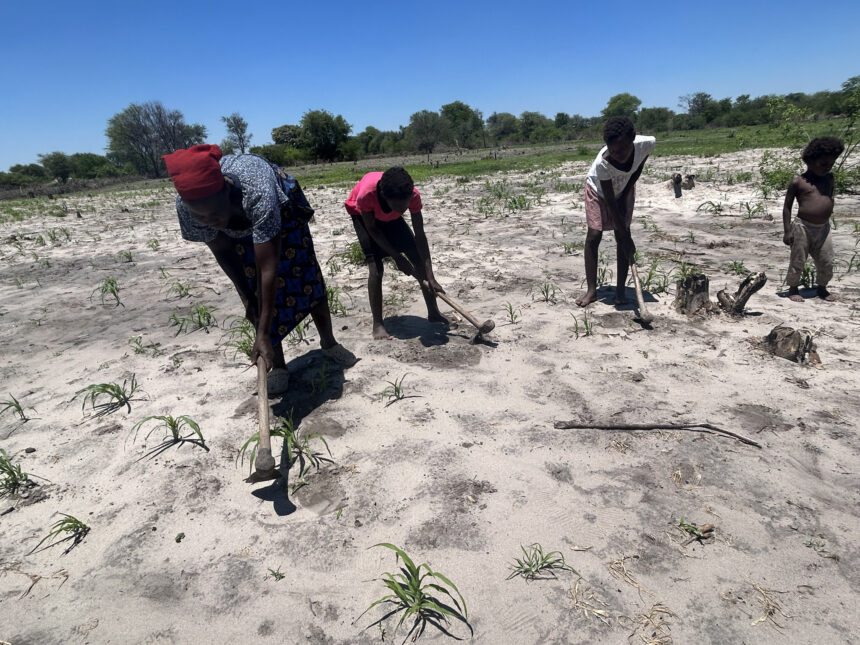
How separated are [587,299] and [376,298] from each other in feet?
5.94

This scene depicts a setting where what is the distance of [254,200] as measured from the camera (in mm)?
2193

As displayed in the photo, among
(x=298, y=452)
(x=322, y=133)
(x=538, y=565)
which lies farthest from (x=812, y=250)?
(x=322, y=133)

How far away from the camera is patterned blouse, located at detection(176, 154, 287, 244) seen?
219cm

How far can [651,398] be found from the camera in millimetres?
2521

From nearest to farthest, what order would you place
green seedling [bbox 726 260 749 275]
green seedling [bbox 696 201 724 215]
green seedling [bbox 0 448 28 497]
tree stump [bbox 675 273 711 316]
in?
1. green seedling [bbox 0 448 28 497]
2. tree stump [bbox 675 273 711 316]
3. green seedling [bbox 726 260 749 275]
4. green seedling [bbox 696 201 724 215]

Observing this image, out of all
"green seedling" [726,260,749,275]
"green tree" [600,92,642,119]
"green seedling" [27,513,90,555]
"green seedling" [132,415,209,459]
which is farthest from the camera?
"green tree" [600,92,642,119]

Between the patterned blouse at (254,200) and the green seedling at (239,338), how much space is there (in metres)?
1.00

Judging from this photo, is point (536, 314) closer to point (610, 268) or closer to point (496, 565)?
point (610, 268)

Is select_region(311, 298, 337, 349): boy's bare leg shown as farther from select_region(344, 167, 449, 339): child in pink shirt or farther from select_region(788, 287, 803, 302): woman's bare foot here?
select_region(788, 287, 803, 302): woman's bare foot

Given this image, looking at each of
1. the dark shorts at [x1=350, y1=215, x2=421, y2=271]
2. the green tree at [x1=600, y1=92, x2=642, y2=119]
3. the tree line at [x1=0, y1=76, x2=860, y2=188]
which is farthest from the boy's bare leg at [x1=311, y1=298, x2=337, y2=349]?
the green tree at [x1=600, y1=92, x2=642, y2=119]

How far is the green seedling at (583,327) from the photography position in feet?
10.9

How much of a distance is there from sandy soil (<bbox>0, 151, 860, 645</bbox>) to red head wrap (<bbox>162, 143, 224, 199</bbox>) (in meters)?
1.29

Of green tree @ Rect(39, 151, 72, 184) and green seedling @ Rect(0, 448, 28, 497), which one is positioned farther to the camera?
green tree @ Rect(39, 151, 72, 184)

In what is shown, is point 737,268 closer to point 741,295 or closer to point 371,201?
point 741,295
